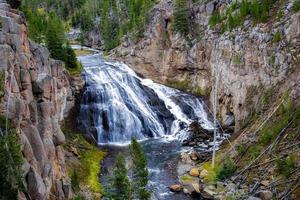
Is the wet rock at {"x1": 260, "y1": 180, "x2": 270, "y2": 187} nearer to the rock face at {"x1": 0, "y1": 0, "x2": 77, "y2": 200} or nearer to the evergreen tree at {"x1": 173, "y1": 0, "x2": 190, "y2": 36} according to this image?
the rock face at {"x1": 0, "y1": 0, "x2": 77, "y2": 200}

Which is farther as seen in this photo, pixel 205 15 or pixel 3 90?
pixel 205 15

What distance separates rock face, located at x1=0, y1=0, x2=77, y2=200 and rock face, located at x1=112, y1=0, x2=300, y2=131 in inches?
1136

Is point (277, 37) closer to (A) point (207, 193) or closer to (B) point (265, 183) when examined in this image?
(B) point (265, 183)

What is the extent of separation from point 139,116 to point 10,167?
3992cm

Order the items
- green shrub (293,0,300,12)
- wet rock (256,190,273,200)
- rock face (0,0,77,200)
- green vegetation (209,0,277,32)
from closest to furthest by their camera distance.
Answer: rock face (0,0,77,200)
wet rock (256,190,273,200)
green shrub (293,0,300,12)
green vegetation (209,0,277,32)

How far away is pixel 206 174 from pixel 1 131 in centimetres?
2599

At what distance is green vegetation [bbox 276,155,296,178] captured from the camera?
38156mm

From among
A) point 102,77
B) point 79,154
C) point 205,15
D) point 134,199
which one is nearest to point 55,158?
point 134,199

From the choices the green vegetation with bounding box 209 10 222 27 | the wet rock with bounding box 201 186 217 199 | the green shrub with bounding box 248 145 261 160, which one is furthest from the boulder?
the green vegetation with bounding box 209 10 222 27

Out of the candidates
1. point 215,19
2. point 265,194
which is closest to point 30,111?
point 265,194

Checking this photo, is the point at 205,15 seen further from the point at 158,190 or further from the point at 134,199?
the point at 134,199

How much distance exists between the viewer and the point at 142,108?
6638 centimetres

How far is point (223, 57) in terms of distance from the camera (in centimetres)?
6631

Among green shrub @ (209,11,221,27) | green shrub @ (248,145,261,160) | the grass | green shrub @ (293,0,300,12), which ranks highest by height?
green shrub @ (293,0,300,12)
